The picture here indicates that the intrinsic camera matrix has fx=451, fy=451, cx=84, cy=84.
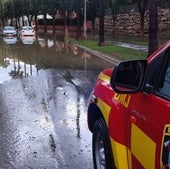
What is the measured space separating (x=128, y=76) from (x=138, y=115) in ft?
1.17

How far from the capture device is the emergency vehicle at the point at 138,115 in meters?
3.02

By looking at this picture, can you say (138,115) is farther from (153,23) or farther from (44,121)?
(153,23)

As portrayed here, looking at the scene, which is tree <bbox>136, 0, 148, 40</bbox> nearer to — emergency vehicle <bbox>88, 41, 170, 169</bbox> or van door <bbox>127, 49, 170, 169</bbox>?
emergency vehicle <bbox>88, 41, 170, 169</bbox>

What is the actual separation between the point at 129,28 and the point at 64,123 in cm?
4562

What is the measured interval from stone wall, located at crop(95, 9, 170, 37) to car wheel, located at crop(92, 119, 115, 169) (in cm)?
3776

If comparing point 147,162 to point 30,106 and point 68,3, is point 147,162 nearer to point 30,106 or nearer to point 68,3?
point 30,106

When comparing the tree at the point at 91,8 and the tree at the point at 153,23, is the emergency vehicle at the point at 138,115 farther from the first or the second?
the tree at the point at 91,8

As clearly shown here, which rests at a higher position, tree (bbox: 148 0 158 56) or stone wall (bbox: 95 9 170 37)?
tree (bbox: 148 0 158 56)

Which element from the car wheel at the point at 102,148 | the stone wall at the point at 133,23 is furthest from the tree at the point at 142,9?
the car wheel at the point at 102,148

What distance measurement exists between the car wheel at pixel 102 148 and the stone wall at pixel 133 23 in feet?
124

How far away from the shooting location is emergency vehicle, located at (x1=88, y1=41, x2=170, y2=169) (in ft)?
9.89

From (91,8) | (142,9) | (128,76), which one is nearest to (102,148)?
(128,76)

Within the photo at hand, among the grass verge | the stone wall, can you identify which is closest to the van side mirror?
the grass verge

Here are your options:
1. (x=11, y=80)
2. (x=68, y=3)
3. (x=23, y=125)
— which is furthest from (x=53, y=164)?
(x=68, y=3)
